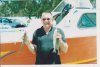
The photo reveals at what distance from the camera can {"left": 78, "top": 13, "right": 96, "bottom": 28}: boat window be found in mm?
2738

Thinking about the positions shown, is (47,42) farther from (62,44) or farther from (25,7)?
(25,7)

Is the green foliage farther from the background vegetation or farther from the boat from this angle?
the boat

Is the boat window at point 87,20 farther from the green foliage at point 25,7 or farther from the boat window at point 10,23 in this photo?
the boat window at point 10,23

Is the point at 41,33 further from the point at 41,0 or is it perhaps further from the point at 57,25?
the point at 41,0

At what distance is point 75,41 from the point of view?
2.73m

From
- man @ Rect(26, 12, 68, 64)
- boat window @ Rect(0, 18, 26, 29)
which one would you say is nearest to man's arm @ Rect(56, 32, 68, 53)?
man @ Rect(26, 12, 68, 64)

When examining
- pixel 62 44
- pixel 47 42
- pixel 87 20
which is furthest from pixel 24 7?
pixel 87 20

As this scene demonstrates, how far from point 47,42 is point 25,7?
558mm

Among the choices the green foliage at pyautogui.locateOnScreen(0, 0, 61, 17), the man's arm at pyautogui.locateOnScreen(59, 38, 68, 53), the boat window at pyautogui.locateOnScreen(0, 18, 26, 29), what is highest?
the green foliage at pyautogui.locateOnScreen(0, 0, 61, 17)

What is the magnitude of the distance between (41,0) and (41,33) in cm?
45

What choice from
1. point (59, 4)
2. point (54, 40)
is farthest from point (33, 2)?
point (54, 40)

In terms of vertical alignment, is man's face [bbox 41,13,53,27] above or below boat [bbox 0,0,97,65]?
above

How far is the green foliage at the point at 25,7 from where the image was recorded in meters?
2.70

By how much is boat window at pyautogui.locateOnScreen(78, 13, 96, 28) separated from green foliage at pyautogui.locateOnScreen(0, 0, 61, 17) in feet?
1.36
